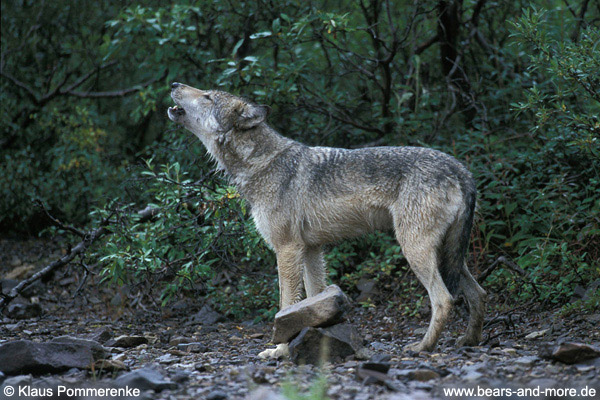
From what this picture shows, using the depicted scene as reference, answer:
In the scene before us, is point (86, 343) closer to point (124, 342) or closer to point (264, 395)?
point (124, 342)

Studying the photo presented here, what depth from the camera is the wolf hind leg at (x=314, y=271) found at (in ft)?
20.7

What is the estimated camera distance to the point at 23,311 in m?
7.89

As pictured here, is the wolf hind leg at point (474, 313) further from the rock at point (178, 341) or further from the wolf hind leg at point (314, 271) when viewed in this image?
the rock at point (178, 341)

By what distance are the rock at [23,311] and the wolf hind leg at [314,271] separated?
387cm

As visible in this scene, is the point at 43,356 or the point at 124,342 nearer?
the point at 43,356

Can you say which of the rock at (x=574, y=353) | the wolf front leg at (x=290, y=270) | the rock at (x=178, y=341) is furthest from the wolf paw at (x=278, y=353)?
the rock at (x=574, y=353)

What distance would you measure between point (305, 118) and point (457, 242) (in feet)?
14.8

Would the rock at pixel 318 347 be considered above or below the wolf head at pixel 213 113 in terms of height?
below

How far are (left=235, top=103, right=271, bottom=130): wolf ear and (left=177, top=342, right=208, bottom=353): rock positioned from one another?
7.07 feet

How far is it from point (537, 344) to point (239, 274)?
12.7ft

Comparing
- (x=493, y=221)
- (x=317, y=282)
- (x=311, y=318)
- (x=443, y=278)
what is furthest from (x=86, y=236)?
(x=493, y=221)

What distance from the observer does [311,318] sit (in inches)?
198

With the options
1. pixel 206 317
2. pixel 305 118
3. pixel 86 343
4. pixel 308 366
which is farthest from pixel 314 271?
pixel 305 118

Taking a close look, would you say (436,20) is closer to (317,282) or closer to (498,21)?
(498,21)
